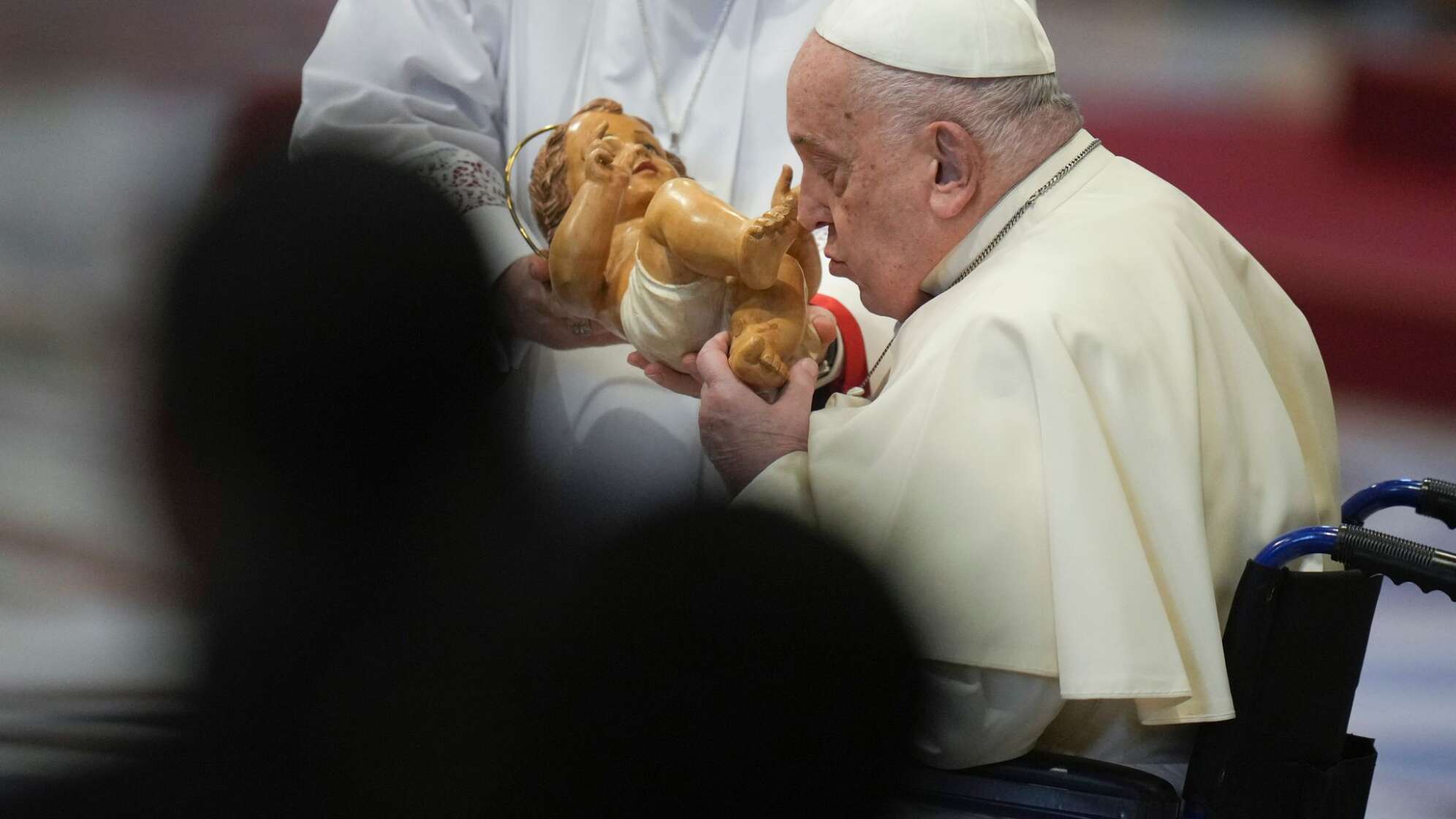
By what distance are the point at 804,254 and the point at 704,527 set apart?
1.23m

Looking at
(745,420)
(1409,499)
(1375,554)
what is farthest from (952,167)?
(1409,499)

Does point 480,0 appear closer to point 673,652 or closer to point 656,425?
point 656,425

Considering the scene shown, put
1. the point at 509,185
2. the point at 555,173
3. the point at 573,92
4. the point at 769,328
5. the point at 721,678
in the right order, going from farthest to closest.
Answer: the point at 573,92
the point at 509,185
the point at 555,173
the point at 769,328
the point at 721,678

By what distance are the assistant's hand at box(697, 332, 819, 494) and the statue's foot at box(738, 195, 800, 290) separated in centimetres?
17

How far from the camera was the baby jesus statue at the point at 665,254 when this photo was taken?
6.55 ft

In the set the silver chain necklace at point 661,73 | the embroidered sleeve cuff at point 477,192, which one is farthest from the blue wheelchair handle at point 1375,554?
the silver chain necklace at point 661,73

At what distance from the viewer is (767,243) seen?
76.7 inches

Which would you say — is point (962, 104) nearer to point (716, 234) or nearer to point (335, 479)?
point (716, 234)

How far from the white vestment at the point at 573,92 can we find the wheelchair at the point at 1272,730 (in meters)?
1.26

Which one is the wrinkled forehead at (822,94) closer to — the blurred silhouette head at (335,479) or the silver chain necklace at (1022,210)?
the silver chain necklace at (1022,210)

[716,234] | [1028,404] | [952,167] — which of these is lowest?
[1028,404]

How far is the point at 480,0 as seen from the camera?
303 centimetres

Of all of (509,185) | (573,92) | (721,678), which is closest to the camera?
(721,678)

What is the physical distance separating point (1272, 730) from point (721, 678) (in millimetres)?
1085
